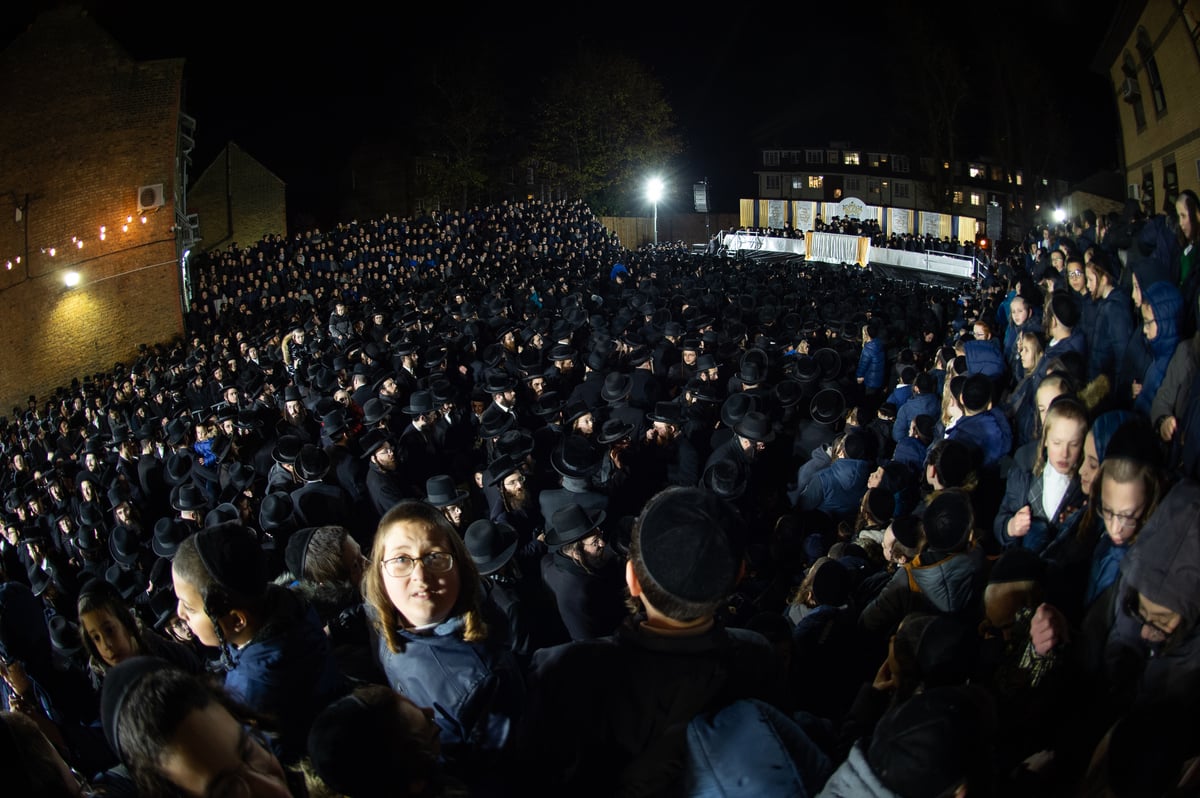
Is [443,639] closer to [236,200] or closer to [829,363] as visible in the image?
[829,363]

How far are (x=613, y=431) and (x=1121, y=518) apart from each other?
4.29 meters

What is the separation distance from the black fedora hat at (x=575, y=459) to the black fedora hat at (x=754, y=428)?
1356 millimetres

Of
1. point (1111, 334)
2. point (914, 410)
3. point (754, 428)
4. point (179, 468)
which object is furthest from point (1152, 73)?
point (179, 468)

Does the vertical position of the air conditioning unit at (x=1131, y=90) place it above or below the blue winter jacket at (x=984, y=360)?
above

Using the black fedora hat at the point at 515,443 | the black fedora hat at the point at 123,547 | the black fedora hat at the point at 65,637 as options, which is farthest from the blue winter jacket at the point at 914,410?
the black fedora hat at the point at 123,547

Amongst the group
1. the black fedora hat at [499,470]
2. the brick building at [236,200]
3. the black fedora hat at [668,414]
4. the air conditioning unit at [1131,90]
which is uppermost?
the brick building at [236,200]

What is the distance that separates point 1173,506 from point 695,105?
223ft

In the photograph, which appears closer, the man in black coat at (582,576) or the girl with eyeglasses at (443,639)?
the girl with eyeglasses at (443,639)

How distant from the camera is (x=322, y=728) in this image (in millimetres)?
1944

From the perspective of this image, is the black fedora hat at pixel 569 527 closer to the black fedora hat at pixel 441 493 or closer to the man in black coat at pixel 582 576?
the man in black coat at pixel 582 576

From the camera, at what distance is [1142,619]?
8.16 feet

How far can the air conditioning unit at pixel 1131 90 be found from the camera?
792 inches

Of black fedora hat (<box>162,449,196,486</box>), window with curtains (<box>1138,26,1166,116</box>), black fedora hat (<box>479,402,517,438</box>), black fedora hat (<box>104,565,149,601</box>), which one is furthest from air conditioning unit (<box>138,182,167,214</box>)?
window with curtains (<box>1138,26,1166,116</box>)

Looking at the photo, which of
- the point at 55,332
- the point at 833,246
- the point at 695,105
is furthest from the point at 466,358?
the point at 695,105
